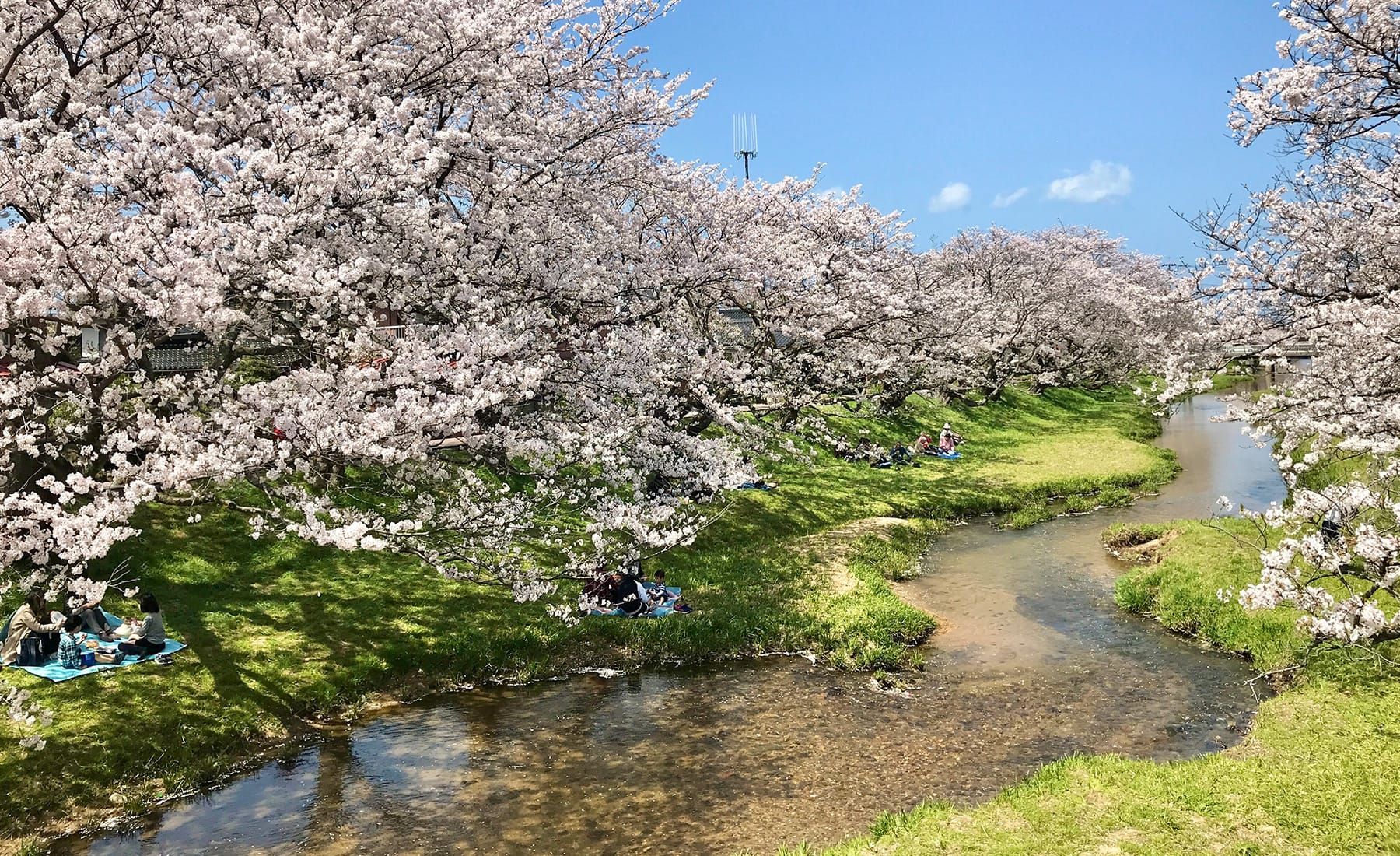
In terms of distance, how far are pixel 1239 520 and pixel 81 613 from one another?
26531 millimetres

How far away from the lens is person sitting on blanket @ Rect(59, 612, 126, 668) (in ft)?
46.2

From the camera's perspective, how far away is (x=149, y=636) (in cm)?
1471

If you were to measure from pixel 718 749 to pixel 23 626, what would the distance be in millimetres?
10919

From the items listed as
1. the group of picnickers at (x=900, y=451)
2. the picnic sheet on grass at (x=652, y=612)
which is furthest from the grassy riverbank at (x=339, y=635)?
the group of picnickers at (x=900, y=451)

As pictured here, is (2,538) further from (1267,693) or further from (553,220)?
(1267,693)

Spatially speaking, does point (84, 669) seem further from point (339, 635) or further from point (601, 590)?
point (601, 590)

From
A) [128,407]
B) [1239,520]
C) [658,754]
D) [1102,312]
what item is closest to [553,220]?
[128,407]

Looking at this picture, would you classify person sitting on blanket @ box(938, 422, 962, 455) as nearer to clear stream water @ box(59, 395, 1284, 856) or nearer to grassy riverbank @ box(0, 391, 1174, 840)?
grassy riverbank @ box(0, 391, 1174, 840)

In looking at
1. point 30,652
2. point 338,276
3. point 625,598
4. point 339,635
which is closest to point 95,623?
point 30,652

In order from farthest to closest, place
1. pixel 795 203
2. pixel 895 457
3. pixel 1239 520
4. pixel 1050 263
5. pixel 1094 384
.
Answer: pixel 1094 384 < pixel 1050 263 < pixel 895 457 < pixel 795 203 < pixel 1239 520

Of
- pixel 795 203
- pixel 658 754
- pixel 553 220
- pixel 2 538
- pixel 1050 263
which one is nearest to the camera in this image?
pixel 2 538

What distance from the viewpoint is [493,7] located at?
1489 centimetres

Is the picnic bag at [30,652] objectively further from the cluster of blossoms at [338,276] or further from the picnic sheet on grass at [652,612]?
the picnic sheet on grass at [652,612]

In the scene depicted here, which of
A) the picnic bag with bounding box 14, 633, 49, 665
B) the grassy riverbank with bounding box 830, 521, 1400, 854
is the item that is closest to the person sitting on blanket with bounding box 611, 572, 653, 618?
A: the grassy riverbank with bounding box 830, 521, 1400, 854
